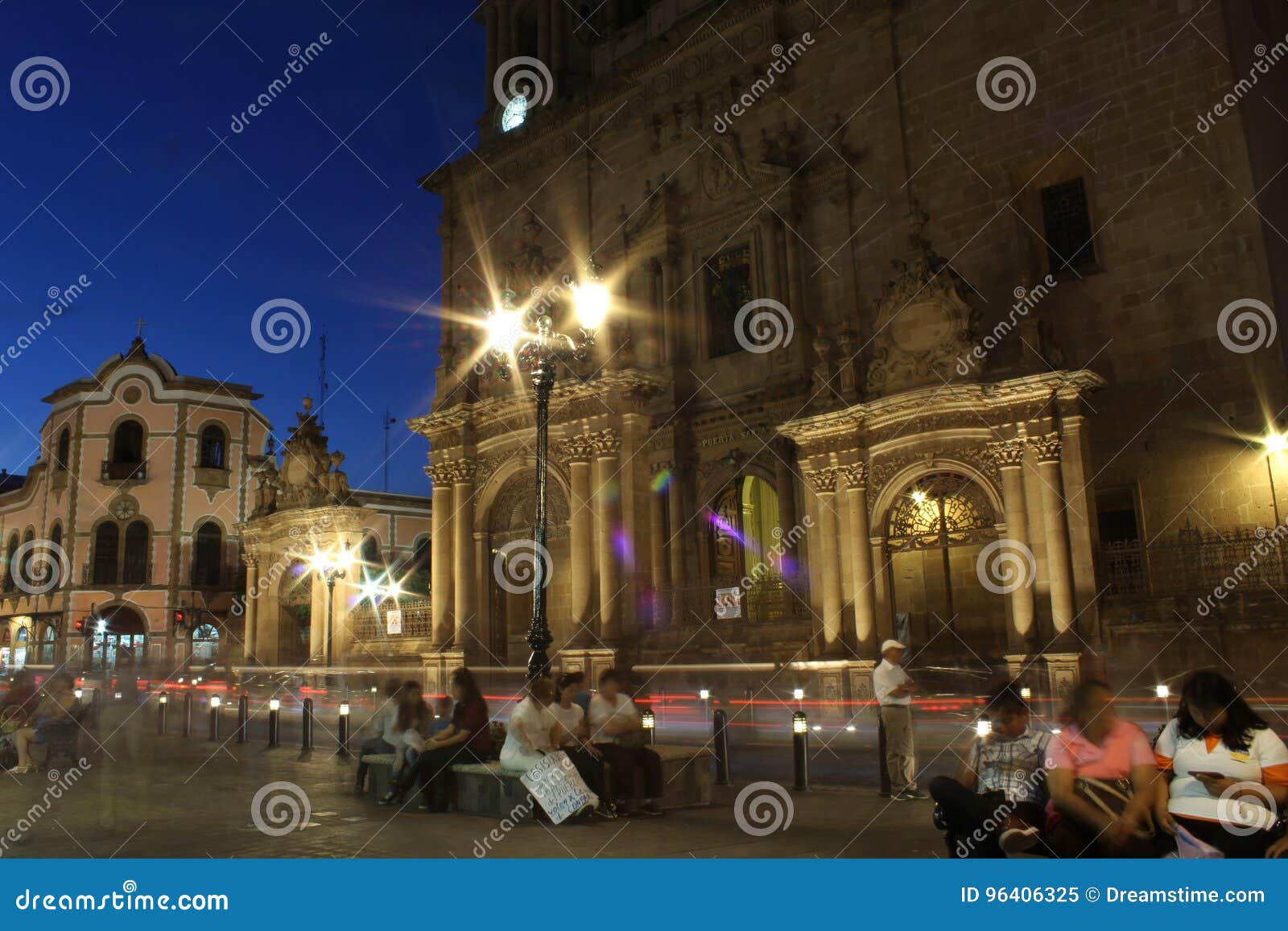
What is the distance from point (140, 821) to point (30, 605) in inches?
1765

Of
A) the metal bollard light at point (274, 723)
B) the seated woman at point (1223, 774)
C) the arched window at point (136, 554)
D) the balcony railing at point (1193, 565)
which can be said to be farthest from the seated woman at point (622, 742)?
the arched window at point (136, 554)

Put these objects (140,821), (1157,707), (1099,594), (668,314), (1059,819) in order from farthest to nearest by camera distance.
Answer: (668,314) → (1099,594) → (1157,707) → (140,821) → (1059,819)

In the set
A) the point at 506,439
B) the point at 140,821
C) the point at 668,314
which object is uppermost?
the point at 668,314

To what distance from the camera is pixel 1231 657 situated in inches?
638

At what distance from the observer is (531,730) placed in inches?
396

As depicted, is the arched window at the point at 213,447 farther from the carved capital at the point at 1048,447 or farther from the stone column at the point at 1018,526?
the carved capital at the point at 1048,447

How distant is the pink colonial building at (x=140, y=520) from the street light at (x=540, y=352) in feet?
99.8

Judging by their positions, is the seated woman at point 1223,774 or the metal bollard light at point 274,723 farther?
the metal bollard light at point 274,723

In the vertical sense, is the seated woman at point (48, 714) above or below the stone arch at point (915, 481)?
below

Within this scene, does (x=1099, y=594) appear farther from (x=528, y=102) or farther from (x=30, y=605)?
(x=30, y=605)

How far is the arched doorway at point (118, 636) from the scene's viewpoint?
4444 cm

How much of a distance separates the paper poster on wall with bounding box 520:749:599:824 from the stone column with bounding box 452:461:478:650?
59.5 feet

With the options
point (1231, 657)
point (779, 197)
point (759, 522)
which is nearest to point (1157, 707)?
point (1231, 657)

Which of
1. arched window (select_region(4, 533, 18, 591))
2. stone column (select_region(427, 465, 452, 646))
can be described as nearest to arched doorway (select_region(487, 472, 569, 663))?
stone column (select_region(427, 465, 452, 646))
